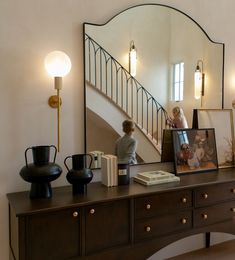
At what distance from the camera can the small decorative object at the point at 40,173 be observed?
187 centimetres

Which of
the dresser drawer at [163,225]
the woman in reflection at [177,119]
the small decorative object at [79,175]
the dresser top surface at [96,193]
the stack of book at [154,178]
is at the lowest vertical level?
the dresser drawer at [163,225]

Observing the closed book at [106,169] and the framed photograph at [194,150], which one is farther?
the framed photograph at [194,150]

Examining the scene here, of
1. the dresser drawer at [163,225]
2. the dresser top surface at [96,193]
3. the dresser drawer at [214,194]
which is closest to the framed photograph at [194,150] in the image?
the dresser top surface at [96,193]

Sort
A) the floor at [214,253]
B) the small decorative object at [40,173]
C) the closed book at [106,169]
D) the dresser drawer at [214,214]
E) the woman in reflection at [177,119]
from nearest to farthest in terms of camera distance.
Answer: the small decorative object at [40,173] → the closed book at [106,169] → the dresser drawer at [214,214] → the woman in reflection at [177,119] → the floor at [214,253]

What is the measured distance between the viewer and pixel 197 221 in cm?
229

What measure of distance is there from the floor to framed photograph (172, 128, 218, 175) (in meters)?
0.88

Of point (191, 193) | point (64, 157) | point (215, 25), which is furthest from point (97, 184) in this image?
point (215, 25)

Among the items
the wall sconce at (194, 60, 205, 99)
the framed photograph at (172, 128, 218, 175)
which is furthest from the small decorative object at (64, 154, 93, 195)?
the wall sconce at (194, 60, 205, 99)

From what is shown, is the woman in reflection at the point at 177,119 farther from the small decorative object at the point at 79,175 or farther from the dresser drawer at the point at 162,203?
the small decorative object at the point at 79,175

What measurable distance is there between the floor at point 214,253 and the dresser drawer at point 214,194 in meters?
0.76

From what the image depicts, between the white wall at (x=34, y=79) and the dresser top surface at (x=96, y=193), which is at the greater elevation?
the white wall at (x=34, y=79)

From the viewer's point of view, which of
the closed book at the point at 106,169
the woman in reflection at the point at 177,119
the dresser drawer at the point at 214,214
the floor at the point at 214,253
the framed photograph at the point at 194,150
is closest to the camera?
the closed book at the point at 106,169

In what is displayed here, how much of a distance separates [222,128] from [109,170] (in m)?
1.37

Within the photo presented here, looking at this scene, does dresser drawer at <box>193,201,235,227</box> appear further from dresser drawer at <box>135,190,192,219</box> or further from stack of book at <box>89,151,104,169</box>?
stack of book at <box>89,151,104,169</box>
